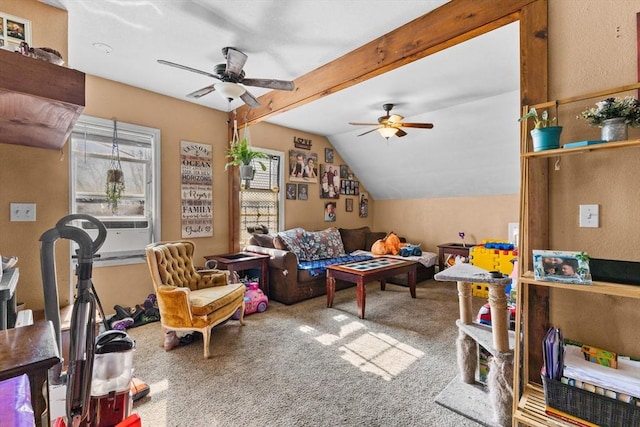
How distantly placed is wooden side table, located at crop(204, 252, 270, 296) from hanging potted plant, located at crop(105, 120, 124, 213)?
1.26m

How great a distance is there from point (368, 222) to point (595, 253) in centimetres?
531

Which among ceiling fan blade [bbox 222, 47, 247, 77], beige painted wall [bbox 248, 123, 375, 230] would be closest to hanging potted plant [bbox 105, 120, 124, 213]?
ceiling fan blade [bbox 222, 47, 247, 77]

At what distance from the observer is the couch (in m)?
3.98

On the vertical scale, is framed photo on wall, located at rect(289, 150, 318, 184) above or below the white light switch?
above

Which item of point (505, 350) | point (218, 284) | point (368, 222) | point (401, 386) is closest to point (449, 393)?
point (401, 386)

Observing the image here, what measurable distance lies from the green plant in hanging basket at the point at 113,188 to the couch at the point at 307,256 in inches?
70.5

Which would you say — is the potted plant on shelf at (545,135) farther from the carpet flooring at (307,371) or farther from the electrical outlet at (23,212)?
the electrical outlet at (23,212)

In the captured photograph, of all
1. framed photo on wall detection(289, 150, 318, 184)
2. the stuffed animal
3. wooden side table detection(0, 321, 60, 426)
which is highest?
framed photo on wall detection(289, 150, 318, 184)

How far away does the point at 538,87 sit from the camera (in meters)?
1.72

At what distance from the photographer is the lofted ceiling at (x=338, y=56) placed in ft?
7.42

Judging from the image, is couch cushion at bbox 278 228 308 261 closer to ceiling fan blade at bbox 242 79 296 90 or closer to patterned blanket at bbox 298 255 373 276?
patterned blanket at bbox 298 255 373 276

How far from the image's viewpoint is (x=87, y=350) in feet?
3.05

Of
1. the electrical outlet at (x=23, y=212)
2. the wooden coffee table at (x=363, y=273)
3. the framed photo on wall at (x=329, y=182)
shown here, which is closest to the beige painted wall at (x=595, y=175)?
the wooden coffee table at (x=363, y=273)

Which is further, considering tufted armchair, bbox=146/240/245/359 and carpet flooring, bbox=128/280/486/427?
tufted armchair, bbox=146/240/245/359
